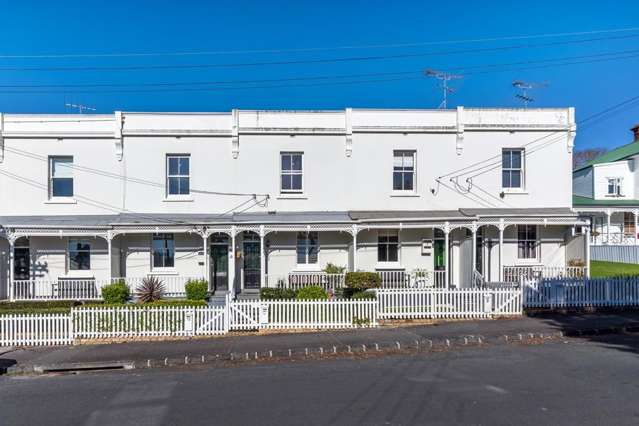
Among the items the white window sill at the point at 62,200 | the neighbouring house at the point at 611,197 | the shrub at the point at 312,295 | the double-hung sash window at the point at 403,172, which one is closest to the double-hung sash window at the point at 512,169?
the double-hung sash window at the point at 403,172

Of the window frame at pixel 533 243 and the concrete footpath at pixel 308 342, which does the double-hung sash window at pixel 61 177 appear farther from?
the window frame at pixel 533 243

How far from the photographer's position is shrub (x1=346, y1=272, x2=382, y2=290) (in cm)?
1700

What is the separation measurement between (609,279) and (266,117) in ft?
45.5

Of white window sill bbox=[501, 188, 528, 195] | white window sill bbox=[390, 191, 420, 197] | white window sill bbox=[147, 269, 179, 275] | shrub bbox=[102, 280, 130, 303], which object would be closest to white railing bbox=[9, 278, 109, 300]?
shrub bbox=[102, 280, 130, 303]

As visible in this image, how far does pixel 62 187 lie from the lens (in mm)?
18984

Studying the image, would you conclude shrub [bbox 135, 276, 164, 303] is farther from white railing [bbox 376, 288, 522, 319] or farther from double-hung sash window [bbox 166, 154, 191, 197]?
white railing [bbox 376, 288, 522, 319]

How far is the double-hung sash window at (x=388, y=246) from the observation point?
63.1ft

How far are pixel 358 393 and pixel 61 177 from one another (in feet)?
54.5

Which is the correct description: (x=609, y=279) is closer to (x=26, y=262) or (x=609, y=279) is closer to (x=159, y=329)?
(x=159, y=329)

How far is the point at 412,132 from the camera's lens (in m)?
19.3

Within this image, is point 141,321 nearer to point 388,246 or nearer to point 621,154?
point 388,246

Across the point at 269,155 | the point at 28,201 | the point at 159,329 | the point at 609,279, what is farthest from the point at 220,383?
the point at 28,201

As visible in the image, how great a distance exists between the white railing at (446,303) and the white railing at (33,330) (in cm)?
900

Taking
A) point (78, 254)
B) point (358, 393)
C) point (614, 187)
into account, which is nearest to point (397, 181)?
point (358, 393)
